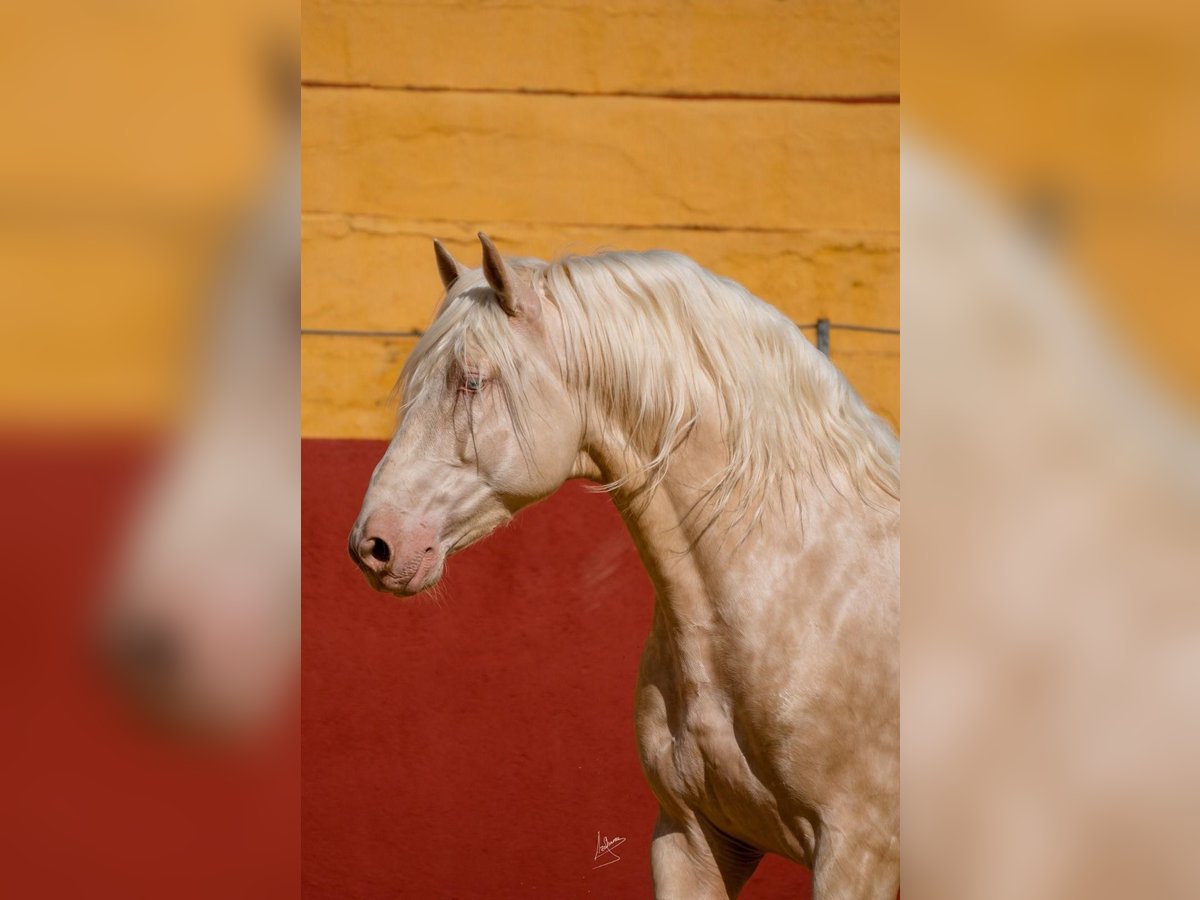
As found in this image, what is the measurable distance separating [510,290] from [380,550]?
45 centimetres

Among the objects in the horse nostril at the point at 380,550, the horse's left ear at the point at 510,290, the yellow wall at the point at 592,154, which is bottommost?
the horse nostril at the point at 380,550

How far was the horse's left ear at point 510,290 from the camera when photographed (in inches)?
81.3

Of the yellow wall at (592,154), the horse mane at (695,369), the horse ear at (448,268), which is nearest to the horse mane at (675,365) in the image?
the horse mane at (695,369)

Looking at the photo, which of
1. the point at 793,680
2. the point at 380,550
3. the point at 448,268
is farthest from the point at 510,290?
the point at 793,680
